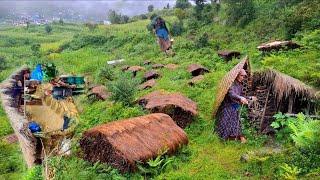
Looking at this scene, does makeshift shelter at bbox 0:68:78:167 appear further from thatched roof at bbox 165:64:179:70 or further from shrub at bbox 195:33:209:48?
shrub at bbox 195:33:209:48

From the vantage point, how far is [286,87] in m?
12.0

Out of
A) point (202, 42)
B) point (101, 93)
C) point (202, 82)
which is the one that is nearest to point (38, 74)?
point (101, 93)

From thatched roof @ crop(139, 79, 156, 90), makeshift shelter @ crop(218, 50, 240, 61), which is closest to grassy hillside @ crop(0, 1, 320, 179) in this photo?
thatched roof @ crop(139, 79, 156, 90)

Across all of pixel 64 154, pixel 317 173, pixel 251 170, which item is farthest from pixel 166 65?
pixel 317 173

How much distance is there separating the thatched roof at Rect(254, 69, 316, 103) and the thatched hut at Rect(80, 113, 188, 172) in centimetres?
304

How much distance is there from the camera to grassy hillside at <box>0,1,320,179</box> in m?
10.4

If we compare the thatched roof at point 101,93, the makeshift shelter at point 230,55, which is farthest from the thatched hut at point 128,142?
the makeshift shelter at point 230,55

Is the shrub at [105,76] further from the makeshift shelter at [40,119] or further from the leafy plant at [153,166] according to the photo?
the leafy plant at [153,166]

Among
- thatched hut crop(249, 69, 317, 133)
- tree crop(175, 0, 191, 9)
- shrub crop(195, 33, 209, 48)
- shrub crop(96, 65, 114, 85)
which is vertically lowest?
shrub crop(96, 65, 114, 85)

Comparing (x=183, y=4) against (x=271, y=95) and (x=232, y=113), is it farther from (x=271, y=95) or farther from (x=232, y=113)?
(x=232, y=113)

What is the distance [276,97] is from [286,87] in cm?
56

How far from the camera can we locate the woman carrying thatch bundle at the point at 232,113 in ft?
40.2

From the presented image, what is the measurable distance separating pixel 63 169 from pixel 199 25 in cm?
2571

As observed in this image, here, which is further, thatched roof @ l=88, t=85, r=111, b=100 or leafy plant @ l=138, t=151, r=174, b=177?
thatched roof @ l=88, t=85, r=111, b=100
